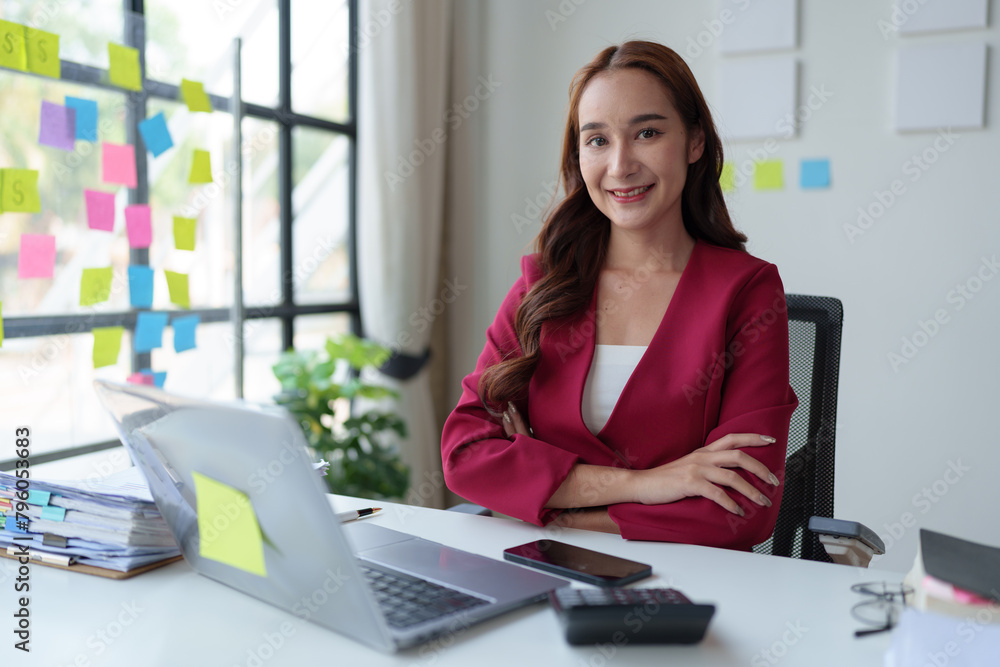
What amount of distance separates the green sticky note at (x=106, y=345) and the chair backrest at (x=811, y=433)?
156cm

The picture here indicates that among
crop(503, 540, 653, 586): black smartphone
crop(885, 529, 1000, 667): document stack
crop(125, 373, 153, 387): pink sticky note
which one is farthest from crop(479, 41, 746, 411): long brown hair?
crop(125, 373, 153, 387): pink sticky note

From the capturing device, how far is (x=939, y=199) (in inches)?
101

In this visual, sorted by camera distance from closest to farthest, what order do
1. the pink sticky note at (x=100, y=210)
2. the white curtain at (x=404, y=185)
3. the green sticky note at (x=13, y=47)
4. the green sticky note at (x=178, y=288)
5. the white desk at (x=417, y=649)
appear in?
1. the white desk at (x=417, y=649)
2. the green sticky note at (x=13, y=47)
3. the pink sticky note at (x=100, y=210)
4. the green sticky note at (x=178, y=288)
5. the white curtain at (x=404, y=185)

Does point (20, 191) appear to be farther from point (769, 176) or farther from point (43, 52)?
point (769, 176)

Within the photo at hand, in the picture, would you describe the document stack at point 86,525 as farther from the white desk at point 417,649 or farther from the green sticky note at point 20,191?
the green sticky note at point 20,191

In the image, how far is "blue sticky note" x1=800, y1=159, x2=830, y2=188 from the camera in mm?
2709

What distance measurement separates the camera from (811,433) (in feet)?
5.05

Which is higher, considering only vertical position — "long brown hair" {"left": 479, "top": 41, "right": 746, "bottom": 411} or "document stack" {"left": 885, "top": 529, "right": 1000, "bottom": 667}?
"long brown hair" {"left": 479, "top": 41, "right": 746, "bottom": 411}

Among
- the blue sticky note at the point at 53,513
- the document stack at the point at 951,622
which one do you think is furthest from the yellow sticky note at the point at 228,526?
the document stack at the point at 951,622

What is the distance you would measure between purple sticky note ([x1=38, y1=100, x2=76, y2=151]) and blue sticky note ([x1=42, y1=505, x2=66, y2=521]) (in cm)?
107

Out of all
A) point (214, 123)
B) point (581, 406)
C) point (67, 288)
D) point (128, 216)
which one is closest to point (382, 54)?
point (214, 123)

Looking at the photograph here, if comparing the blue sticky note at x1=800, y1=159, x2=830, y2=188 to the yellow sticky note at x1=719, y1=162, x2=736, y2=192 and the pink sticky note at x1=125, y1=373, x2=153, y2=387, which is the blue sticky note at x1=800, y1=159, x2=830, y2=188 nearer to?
the yellow sticky note at x1=719, y1=162, x2=736, y2=192

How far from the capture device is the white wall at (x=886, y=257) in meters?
2.54

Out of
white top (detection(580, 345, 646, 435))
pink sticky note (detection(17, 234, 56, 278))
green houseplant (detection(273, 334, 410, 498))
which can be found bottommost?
green houseplant (detection(273, 334, 410, 498))
